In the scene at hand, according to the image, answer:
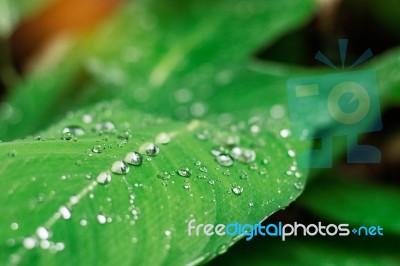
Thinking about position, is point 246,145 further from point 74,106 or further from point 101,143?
point 74,106

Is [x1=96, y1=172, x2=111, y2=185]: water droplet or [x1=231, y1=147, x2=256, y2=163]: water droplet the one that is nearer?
[x1=96, y1=172, x2=111, y2=185]: water droplet

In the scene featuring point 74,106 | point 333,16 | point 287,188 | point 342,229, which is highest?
point 333,16

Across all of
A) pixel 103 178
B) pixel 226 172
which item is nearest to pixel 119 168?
pixel 103 178

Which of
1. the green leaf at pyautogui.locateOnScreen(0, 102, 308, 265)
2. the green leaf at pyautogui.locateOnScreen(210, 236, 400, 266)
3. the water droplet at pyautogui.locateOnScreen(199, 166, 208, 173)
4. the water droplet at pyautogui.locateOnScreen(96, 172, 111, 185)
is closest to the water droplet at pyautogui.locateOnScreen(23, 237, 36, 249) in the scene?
the green leaf at pyautogui.locateOnScreen(0, 102, 308, 265)

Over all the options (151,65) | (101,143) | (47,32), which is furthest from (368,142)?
(47,32)

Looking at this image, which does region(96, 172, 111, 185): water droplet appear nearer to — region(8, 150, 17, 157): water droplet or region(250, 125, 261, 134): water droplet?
region(8, 150, 17, 157): water droplet

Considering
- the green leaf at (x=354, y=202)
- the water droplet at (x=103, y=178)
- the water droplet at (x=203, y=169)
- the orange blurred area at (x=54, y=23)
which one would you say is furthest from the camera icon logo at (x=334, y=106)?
the orange blurred area at (x=54, y=23)

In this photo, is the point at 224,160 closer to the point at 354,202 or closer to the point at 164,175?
the point at 164,175
